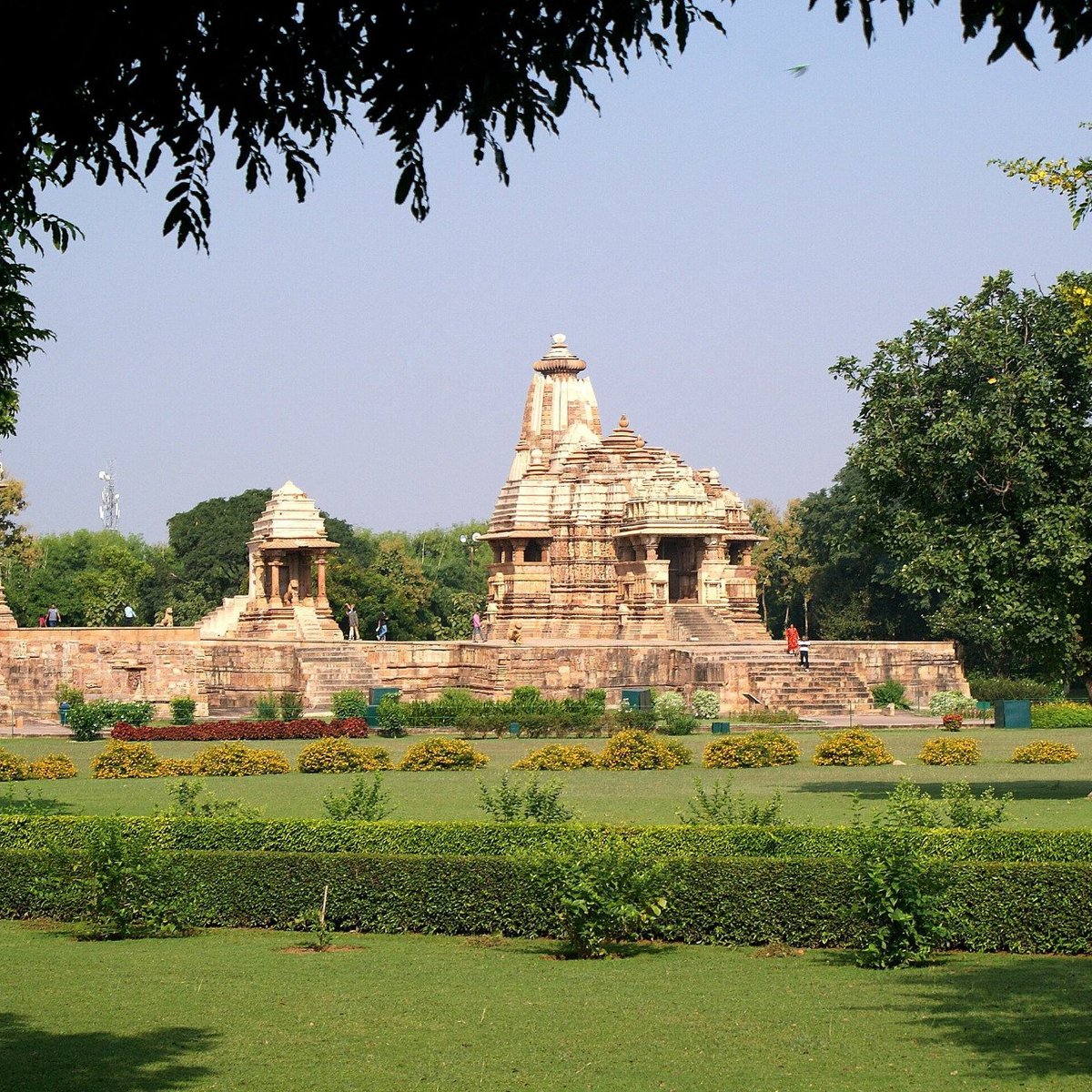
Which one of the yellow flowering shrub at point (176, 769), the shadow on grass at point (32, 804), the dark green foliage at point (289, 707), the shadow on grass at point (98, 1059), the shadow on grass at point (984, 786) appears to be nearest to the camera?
the shadow on grass at point (98, 1059)

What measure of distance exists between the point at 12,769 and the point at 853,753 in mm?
11073

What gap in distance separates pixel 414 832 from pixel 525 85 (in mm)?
9173

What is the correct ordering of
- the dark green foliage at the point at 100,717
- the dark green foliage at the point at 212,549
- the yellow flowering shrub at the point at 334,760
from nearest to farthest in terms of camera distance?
the yellow flowering shrub at the point at 334,760 < the dark green foliage at the point at 100,717 < the dark green foliage at the point at 212,549

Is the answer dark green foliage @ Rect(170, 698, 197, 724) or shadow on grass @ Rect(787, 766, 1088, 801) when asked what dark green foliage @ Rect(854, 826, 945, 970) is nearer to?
shadow on grass @ Rect(787, 766, 1088, 801)

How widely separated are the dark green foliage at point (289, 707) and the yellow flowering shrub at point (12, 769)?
10.8 meters

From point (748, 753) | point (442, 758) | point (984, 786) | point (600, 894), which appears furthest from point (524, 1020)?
point (748, 753)

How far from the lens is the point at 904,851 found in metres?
12.5

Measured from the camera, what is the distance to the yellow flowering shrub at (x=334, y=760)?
24.8 meters

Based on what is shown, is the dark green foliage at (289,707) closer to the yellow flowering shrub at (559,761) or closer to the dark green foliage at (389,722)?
the dark green foliage at (389,722)

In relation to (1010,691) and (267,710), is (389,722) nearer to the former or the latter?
(267,710)

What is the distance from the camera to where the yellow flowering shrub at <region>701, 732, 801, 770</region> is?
83.6 ft

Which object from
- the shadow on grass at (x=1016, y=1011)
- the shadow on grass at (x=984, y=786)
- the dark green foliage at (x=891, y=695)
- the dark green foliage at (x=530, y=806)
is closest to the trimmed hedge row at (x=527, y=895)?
the shadow on grass at (x=1016, y=1011)

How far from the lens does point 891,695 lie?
1534 inches

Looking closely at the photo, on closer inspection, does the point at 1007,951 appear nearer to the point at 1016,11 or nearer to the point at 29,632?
the point at 1016,11
